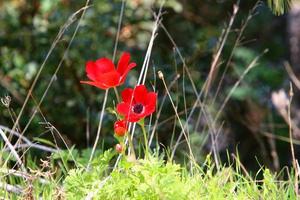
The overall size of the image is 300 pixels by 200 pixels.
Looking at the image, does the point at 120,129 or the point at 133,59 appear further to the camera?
the point at 133,59

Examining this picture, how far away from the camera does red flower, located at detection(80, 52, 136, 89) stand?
2.06 m

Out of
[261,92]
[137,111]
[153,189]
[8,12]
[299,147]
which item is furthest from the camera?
[299,147]

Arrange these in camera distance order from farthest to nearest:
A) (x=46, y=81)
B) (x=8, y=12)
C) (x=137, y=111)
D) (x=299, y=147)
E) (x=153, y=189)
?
(x=299, y=147), (x=8, y=12), (x=46, y=81), (x=137, y=111), (x=153, y=189)

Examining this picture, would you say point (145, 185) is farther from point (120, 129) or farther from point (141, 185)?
point (120, 129)

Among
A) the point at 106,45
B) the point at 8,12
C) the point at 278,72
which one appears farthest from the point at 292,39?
the point at 8,12

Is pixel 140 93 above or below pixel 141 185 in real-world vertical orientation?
above

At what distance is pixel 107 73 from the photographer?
207 centimetres

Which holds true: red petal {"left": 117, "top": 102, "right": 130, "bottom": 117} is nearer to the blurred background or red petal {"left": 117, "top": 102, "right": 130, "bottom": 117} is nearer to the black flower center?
the black flower center

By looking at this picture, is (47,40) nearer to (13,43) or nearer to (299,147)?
(13,43)

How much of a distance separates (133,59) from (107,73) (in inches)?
84.7

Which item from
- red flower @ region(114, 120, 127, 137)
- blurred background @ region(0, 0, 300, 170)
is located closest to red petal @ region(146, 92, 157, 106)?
red flower @ region(114, 120, 127, 137)

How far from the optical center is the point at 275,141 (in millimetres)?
5004

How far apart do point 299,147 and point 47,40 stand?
189 centimetres

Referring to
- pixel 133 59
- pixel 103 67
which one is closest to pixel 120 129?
pixel 103 67
